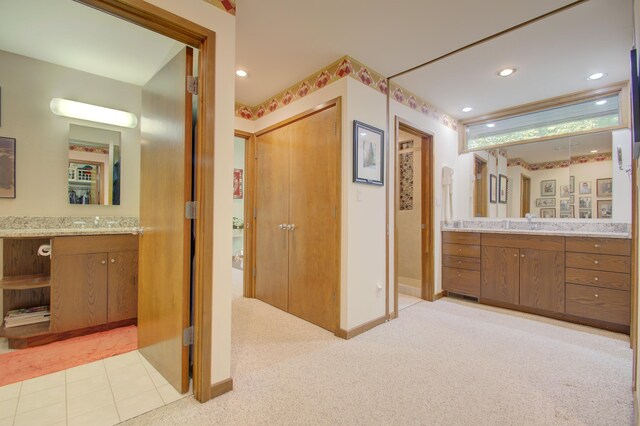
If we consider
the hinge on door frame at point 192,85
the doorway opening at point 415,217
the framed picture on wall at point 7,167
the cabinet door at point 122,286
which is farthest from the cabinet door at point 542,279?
the framed picture on wall at point 7,167

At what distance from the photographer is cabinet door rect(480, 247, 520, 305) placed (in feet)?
9.94

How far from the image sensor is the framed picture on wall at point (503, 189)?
3589mm

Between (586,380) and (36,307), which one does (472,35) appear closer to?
(586,380)

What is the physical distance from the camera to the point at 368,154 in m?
2.52

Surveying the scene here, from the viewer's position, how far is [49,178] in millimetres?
2498

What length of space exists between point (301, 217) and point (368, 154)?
89cm

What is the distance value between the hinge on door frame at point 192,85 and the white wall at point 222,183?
0.40ft

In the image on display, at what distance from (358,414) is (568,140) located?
363 centimetres

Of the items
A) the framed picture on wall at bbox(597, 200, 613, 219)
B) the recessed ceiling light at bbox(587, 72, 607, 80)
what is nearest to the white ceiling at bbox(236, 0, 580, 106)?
the recessed ceiling light at bbox(587, 72, 607, 80)

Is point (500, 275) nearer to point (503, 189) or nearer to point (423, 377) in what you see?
point (503, 189)

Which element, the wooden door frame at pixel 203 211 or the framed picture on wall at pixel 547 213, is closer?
the wooden door frame at pixel 203 211

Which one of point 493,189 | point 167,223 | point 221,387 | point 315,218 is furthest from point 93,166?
point 493,189

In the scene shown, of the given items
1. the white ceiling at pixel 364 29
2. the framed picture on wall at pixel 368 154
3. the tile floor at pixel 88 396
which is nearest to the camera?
the tile floor at pixel 88 396

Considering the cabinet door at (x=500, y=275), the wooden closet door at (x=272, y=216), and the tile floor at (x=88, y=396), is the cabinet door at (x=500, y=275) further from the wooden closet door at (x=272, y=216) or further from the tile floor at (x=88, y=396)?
the tile floor at (x=88, y=396)
